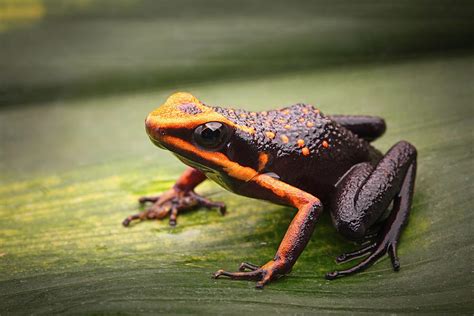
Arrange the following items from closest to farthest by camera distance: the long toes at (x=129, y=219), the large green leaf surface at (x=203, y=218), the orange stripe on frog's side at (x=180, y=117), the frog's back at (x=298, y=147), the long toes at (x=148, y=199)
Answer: the large green leaf surface at (x=203, y=218), the orange stripe on frog's side at (x=180, y=117), the frog's back at (x=298, y=147), the long toes at (x=129, y=219), the long toes at (x=148, y=199)

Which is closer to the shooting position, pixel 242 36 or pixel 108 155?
pixel 108 155

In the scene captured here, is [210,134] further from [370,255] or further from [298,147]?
[370,255]

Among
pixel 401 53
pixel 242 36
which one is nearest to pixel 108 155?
pixel 242 36

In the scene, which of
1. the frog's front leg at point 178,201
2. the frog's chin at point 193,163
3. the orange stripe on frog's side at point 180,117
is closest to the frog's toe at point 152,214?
the frog's front leg at point 178,201

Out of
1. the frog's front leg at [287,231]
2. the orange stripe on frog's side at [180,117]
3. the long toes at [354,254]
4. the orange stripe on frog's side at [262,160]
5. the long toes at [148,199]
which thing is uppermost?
the orange stripe on frog's side at [180,117]

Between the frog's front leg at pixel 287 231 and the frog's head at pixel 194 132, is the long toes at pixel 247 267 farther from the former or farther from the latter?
the frog's head at pixel 194 132

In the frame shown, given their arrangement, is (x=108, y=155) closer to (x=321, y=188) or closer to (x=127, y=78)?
(x=127, y=78)

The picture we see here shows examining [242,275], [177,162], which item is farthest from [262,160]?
[177,162]

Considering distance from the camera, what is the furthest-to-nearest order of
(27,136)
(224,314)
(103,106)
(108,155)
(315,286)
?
(103,106) → (27,136) → (108,155) → (315,286) → (224,314)
